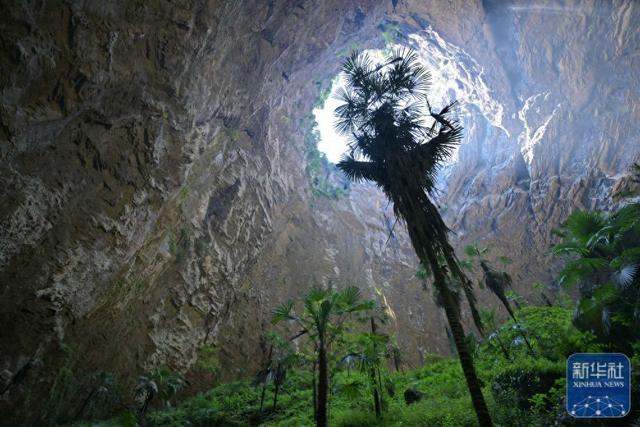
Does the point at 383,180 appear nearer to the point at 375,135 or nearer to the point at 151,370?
the point at 375,135

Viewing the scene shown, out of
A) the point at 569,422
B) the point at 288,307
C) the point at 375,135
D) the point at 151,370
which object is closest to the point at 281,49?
the point at 375,135

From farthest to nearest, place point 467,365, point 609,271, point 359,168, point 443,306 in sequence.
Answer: point 609,271 < point 359,168 < point 443,306 < point 467,365

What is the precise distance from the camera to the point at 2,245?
10398 millimetres

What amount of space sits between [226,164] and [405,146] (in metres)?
16.2

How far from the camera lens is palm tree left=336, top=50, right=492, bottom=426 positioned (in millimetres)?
7785

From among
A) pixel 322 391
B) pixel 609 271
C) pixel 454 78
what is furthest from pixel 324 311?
pixel 454 78

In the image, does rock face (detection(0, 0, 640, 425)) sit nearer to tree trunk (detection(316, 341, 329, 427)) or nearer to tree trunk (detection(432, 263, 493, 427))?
tree trunk (detection(316, 341, 329, 427))

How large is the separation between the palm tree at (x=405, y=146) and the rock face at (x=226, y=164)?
8507mm

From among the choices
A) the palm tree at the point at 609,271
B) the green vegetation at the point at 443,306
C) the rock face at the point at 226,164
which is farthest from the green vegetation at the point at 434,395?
the rock face at the point at 226,164

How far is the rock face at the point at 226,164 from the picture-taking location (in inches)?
444

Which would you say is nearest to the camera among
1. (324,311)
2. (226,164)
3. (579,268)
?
(579,268)

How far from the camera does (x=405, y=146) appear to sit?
Result: 29.5ft

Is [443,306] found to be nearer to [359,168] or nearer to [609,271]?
[359,168]

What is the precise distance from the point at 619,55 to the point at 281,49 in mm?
22089
